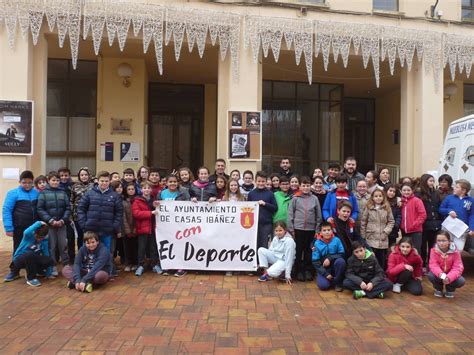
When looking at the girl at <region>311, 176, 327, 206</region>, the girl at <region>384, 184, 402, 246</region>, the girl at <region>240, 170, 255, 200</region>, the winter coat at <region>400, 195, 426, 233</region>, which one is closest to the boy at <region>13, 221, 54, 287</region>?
the girl at <region>240, 170, 255, 200</region>

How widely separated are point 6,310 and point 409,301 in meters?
4.86

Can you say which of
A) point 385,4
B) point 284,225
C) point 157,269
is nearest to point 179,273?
point 157,269

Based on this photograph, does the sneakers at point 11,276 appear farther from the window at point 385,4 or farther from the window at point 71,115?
the window at point 385,4

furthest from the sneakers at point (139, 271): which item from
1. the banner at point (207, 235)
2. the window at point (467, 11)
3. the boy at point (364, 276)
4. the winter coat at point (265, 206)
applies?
the window at point (467, 11)

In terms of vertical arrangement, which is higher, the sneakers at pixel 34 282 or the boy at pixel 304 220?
the boy at pixel 304 220

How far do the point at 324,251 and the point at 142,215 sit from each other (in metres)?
2.69

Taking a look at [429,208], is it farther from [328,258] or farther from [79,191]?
[79,191]

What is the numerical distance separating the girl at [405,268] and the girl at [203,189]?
2796mm

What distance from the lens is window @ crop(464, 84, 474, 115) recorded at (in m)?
13.2

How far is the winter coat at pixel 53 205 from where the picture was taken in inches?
247

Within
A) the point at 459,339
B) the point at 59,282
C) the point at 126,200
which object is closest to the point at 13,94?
the point at 126,200

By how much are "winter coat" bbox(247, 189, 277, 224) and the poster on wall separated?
447 centimetres

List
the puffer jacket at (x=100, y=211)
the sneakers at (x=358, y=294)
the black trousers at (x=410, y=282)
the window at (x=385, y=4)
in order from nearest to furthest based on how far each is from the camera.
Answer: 1. the sneakers at (x=358, y=294)
2. the black trousers at (x=410, y=282)
3. the puffer jacket at (x=100, y=211)
4. the window at (x=385, y=4)

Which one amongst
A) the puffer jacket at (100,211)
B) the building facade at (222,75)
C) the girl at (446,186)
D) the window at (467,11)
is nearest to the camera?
the puffer jacket at (100,211)
